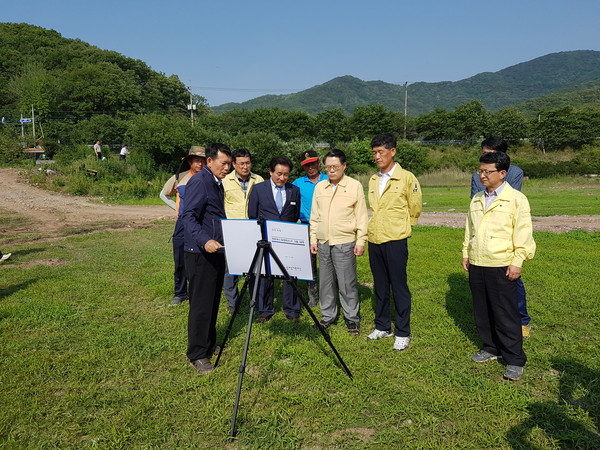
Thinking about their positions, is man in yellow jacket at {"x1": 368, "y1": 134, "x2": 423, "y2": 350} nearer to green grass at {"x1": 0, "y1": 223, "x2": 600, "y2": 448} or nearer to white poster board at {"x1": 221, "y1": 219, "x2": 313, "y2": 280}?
green grass at {"x1": 0, "y1": 223, "x2": 600, "y2": 448}

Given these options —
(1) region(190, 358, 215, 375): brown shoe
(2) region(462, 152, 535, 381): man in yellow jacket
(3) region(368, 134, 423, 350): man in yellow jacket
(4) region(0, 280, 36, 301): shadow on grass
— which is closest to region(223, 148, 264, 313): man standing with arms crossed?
(1) region(190, 358, 215, 375): brown shoe

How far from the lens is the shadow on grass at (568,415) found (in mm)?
3104

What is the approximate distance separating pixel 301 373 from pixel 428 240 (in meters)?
7.80

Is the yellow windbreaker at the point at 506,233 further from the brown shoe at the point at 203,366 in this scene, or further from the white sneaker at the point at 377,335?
the brown shoe at the point at 203,366

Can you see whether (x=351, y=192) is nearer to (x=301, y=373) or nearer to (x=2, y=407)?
(x=301, y=373)

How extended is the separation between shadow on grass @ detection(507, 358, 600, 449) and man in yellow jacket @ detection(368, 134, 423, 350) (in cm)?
152

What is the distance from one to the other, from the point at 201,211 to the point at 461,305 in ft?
13.4

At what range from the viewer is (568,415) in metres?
3.40

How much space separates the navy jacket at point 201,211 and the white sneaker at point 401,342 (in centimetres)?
230

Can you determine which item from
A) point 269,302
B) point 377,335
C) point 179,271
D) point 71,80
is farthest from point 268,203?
point 71,80

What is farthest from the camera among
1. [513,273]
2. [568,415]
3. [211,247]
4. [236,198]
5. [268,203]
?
[236,198]

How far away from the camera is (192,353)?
14.0 ft

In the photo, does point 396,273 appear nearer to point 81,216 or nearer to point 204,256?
point 204,256

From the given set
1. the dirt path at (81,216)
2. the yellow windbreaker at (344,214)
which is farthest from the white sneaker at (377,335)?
the dirt path at (81,216)
